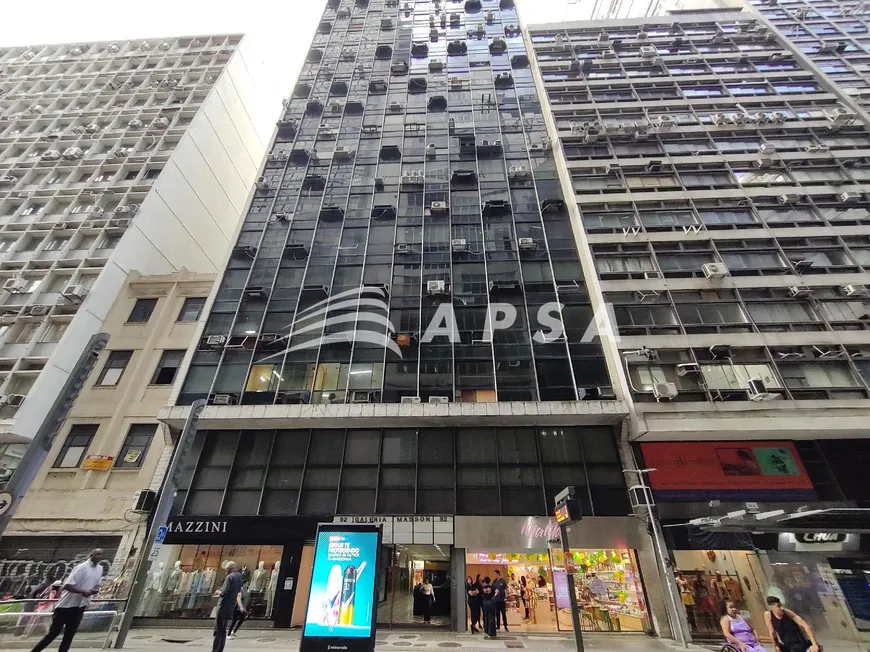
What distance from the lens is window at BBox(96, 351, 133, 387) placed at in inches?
926

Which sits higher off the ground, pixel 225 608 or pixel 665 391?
pixel 665 391

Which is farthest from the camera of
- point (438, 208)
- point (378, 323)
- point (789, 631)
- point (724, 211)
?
point (438, 208)

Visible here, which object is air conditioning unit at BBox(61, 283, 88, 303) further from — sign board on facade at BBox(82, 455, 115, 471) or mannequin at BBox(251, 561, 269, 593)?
mannequin at BBox(251, 561, 269, 593)

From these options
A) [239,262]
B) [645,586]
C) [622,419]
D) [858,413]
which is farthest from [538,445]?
[239,262]

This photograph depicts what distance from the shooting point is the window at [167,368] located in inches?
928

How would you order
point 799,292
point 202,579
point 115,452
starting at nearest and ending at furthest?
point 202,579 → point 799,292 → point 115,452

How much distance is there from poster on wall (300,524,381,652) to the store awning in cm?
1260

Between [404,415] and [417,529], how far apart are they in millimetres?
4462

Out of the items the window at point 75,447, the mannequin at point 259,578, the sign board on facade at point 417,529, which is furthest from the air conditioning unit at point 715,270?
the window at point 75,447

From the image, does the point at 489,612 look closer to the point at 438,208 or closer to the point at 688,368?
the point at 688,368

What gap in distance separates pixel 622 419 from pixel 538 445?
12.0ft

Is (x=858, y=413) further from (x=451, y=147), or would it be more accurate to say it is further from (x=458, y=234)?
(x=451, y=147)

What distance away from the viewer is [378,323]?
2205 cm

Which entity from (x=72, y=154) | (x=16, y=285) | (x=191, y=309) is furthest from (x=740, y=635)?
(x=72, y=154)
